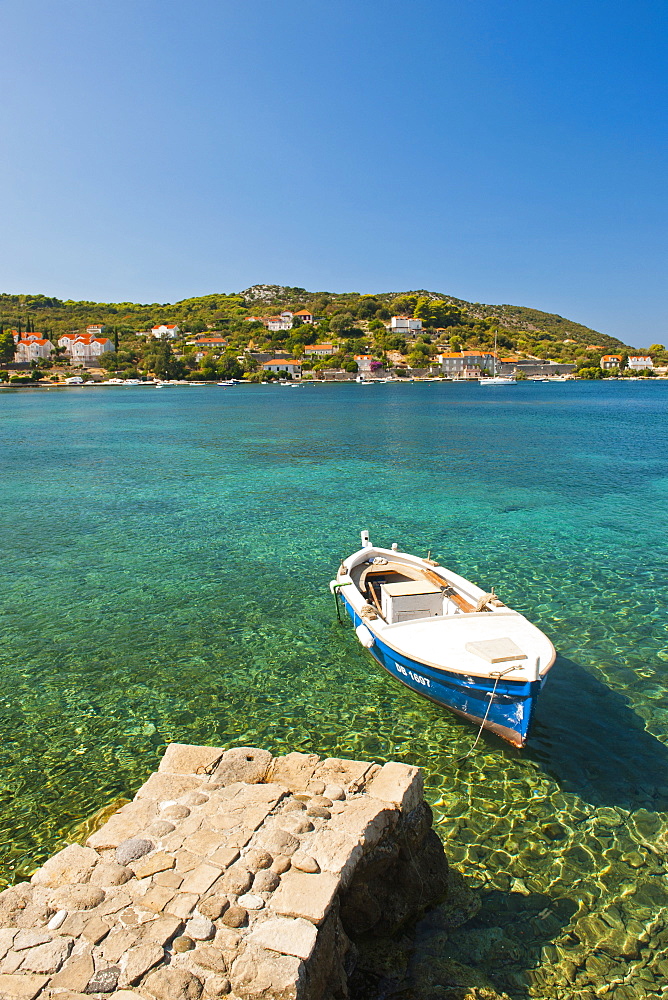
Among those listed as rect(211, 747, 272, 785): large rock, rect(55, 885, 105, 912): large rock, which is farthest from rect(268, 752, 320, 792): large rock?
rect(55, 885, 105, 912): large rock

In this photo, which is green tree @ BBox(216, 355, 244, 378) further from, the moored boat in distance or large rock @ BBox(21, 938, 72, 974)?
large rock @ BBox(21, 938, 72, 974)

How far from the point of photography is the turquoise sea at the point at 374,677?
21.5 ft

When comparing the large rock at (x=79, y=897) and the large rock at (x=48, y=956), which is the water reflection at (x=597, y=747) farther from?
the large rock at (x=48, y=956)

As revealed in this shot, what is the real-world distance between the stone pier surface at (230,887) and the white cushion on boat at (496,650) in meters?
2.93

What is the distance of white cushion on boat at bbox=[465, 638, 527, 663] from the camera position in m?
8.67

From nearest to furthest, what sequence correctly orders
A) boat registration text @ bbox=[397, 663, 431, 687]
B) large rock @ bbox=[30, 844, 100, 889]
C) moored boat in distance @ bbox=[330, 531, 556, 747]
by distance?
large rock @ bbox=[30, 844, 100, 889], moored boat in distance @ bbox=[330, 531, 556, 747], boat registration text @ bbox=[397, 663, 431, 687]

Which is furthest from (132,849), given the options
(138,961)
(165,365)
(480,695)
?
(165,365)

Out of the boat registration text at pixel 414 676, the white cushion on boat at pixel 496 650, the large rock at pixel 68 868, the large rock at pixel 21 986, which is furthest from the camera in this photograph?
the boat registration text at pixel 414 676

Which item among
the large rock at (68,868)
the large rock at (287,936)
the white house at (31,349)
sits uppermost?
the white house at (31,349)

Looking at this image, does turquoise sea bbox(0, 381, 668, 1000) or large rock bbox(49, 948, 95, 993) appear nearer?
large rock bbox(49, 948, 95, 993)

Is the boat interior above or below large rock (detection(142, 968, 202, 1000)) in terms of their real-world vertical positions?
below

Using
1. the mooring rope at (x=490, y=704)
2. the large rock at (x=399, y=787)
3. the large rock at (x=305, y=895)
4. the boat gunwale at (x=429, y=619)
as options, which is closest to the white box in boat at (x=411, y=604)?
the boat gunwale at (x=429, y=619)

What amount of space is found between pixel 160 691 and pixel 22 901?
588cm

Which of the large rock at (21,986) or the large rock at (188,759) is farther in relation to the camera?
the large rock at (188,759)
